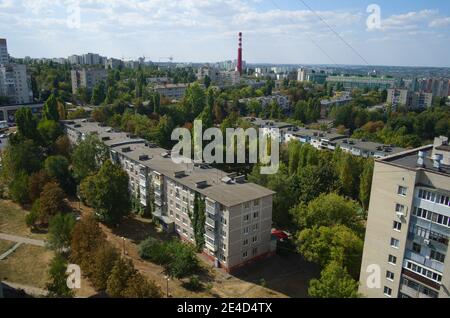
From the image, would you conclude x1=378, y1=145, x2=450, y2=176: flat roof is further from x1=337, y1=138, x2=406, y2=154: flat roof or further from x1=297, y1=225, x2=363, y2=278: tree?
x1=337, y1=138, x2=406, y2=154: flat roof

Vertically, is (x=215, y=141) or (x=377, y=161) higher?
(x=377, y=161)

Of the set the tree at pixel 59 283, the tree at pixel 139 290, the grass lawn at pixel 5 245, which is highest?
the tree at pixel 139 290

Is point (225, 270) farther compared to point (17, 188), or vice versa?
point (17, 188)

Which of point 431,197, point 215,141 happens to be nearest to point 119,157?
point 215,141

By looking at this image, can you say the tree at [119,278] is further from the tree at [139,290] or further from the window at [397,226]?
the window at [397,226]

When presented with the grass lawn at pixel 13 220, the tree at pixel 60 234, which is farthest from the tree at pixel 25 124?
the tree at pixel 60 234

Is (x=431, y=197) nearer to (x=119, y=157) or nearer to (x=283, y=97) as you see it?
(x=119, y=157)
